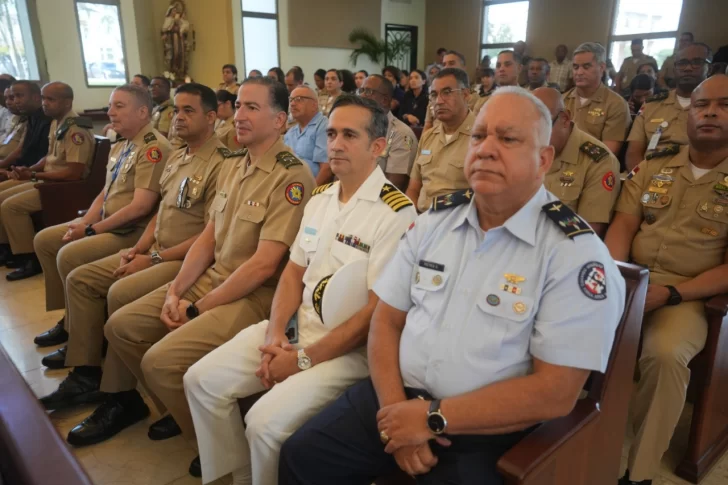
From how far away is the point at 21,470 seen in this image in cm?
67

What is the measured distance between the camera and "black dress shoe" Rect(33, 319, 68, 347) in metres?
2.63

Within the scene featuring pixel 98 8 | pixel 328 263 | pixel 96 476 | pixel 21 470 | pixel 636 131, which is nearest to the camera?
pixel 21 470

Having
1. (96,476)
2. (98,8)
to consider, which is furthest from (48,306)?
(98,8)

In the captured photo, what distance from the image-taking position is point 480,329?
1.11 metres

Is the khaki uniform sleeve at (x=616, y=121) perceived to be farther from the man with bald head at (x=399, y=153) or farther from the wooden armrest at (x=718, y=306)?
the wooden armrest at (x=718, y=306)

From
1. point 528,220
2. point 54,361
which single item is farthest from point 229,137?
point 528,220

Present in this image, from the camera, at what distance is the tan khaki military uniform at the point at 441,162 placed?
8.55 ft

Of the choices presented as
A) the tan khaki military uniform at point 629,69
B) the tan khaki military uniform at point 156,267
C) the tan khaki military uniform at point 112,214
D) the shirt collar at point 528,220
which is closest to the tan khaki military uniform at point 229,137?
the tan khaki military uniform at point 112,214

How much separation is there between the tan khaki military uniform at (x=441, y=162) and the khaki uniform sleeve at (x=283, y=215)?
3.27ft

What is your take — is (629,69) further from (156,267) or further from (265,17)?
(156,267)

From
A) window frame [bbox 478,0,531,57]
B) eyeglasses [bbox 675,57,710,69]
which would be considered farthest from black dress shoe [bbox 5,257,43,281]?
window frame [bbox 478,0,531,57]

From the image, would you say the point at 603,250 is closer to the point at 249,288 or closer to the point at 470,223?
the point at 470,223

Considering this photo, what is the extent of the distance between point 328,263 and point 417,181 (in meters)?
1.43

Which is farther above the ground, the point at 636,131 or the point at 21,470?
the point at 636,131
